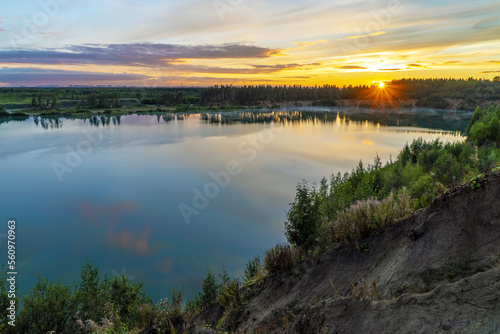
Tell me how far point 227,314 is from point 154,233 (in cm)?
1020

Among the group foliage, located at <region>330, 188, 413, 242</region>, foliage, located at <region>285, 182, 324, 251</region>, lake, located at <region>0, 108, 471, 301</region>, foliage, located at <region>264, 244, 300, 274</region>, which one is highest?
foliage, located at <region>330, 188, 413, 242</region>

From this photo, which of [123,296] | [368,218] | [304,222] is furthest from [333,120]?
[368,218]

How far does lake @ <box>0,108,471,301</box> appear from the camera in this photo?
14078 millimetres

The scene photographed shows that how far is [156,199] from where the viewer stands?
2112cm

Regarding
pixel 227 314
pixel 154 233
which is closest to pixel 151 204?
pixel 154 233

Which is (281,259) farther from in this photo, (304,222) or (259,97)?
(259,97)

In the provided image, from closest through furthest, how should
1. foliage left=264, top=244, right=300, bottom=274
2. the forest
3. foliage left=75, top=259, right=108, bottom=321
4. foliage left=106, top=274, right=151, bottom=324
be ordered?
foliage left=264, top=244, right=300, bottom=274 < foliage left=75, top=259, right=108, bottom=321 < foliage left=106, top=274, right=151, bottom=324 < the forest

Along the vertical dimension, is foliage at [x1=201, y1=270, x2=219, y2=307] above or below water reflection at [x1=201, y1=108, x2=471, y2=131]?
below

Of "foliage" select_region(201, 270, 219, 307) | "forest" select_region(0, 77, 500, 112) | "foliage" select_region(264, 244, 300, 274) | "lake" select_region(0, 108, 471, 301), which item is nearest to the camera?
"foliage" select_region(264, 244, 300, 274)

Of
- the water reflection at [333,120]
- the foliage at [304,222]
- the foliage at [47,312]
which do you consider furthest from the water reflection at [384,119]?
the foliage at [47,312]

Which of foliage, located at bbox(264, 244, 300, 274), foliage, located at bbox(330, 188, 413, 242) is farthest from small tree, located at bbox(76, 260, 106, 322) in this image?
foliage, located at bbox(330, 188, 413, 242)

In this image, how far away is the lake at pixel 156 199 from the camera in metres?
14.1

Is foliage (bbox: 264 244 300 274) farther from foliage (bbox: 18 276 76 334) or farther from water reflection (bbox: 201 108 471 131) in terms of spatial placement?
water reflection (bbox: 201 108 471 131)

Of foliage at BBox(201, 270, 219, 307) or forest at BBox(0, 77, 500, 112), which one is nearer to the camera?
foliage at BBox(201, 270, 219, 307)
